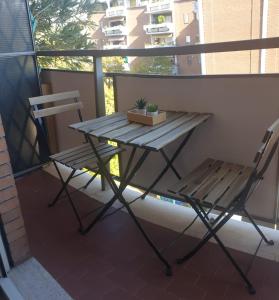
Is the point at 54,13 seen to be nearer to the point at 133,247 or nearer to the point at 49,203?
the point at 49,203

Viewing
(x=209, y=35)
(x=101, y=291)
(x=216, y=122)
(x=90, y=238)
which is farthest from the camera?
(x=209, y=35)

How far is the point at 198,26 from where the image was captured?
26.6 metres

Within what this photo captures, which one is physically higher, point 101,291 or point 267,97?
point 267,97

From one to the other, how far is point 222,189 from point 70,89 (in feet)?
6.53

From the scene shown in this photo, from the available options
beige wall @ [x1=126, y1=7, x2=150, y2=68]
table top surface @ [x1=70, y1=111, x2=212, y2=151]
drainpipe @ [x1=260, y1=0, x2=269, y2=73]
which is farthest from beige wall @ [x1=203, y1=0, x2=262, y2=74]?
table top surface @ [x1=70, y1=111, x2=212, y2=151]

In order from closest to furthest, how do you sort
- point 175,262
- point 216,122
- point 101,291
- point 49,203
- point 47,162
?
point 101,291
point 175,262
point 216,122
point 49,203
point 47,162

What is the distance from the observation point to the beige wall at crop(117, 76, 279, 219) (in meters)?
1.97

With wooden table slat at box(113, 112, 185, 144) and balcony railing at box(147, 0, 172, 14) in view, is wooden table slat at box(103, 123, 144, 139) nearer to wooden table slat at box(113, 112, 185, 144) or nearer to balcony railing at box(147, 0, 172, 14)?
wooden table slat at box(113, 112, 185, 144)

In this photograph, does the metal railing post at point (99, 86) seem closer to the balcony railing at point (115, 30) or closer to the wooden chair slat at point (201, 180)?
the wooden chair slat at point (201, 180)

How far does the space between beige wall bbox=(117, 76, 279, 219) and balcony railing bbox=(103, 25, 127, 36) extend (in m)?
25.4

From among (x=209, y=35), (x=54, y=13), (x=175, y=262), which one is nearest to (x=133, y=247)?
(x=175, y=262)

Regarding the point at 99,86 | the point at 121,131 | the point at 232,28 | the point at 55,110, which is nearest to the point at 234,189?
the point at 121,131

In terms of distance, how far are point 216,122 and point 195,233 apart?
30.7 inches

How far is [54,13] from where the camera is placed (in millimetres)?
8266
